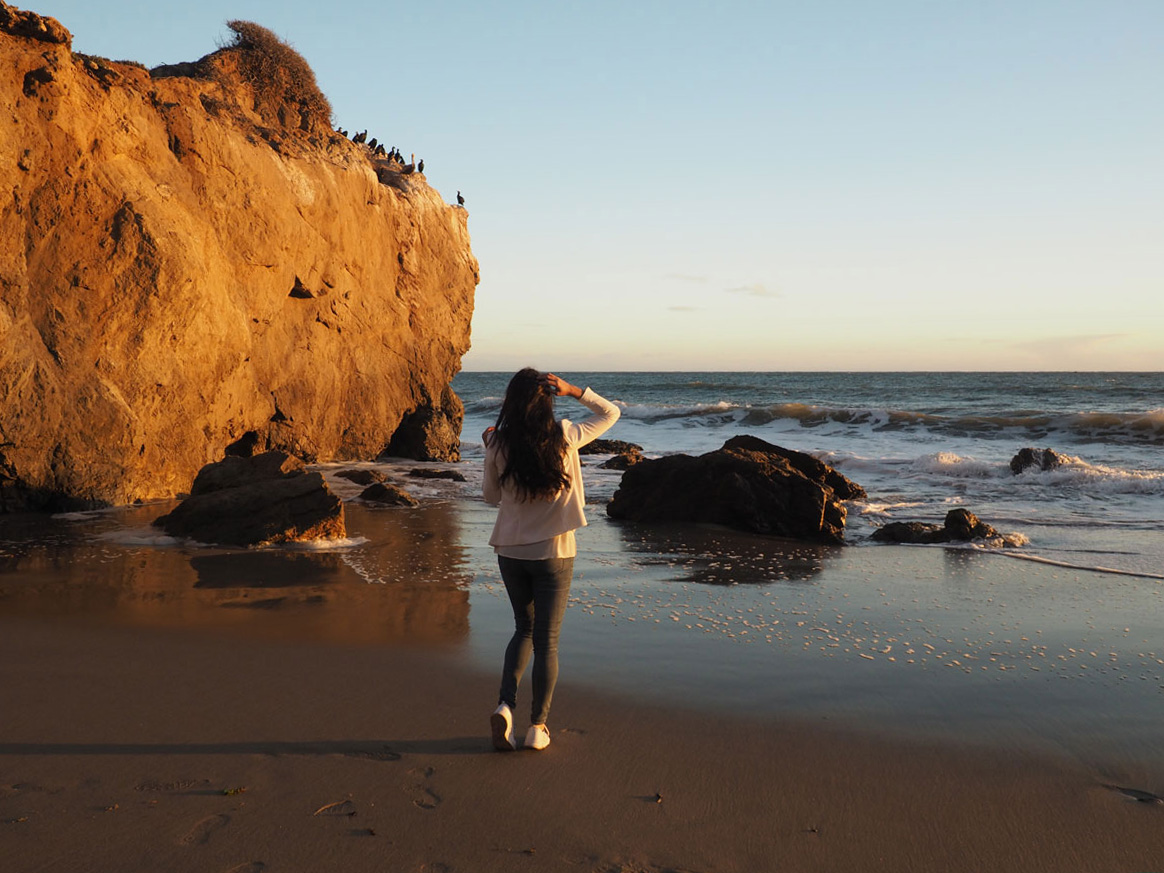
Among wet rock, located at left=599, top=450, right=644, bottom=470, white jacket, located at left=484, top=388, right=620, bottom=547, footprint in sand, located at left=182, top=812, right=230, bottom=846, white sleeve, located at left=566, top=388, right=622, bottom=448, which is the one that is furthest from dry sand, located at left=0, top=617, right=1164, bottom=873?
wet rock, located at left=599, top=450, right=644, bottom=470

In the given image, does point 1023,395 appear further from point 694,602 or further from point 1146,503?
point 694,602

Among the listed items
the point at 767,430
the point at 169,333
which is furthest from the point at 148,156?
the point at 767,430

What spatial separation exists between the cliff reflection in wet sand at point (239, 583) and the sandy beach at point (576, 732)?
0.04 m

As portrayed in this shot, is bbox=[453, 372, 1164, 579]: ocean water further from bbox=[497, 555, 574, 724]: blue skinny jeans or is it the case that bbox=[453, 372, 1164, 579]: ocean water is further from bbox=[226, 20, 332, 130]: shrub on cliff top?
bbox=[226, 20, 332, 130]: shrub on cliff top

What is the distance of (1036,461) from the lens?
16750mm

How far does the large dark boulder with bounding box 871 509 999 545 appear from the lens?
9789 mm

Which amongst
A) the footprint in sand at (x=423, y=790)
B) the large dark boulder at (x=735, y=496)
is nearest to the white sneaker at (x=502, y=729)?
the footprint in sand at (x=423, y=790)

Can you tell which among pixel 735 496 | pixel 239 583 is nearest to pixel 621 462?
pixel 735 496

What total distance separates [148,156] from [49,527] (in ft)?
18.7

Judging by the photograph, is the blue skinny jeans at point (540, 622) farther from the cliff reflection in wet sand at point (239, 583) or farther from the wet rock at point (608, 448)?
the wet rock at point (608, 448)

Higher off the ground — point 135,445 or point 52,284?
point 52,284

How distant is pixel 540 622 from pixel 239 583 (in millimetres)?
3954

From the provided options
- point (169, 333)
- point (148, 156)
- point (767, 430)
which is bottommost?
point (767, 430)

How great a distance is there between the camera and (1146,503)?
1316cm
